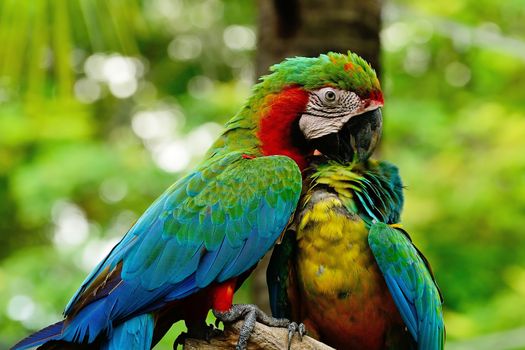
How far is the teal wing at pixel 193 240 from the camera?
6.87 feet

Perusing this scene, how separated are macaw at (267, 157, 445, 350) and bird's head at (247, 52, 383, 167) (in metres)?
0.11

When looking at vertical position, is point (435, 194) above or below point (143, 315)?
below

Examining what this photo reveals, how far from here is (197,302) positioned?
88.8 inches

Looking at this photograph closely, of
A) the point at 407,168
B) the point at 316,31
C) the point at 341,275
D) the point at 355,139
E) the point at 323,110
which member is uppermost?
the point at 316,31

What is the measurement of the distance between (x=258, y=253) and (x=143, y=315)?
37 cm

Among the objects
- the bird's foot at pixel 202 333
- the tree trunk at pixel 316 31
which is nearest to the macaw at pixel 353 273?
the bird's foot at pixel 202 333

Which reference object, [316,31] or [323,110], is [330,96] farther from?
[316,31]

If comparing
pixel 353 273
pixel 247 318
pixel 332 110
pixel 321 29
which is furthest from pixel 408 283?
pixel 321 29

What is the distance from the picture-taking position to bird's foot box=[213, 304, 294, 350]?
2072mm

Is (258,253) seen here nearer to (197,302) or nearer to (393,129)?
(197,302)

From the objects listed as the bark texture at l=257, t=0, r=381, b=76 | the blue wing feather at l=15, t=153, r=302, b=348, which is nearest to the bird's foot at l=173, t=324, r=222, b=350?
the blue wing feather at l=15, t=153, r=302, b=348

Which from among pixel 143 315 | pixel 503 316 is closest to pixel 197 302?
pixel 143 315

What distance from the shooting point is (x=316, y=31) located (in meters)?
3.29

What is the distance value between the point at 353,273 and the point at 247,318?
1.13ft
